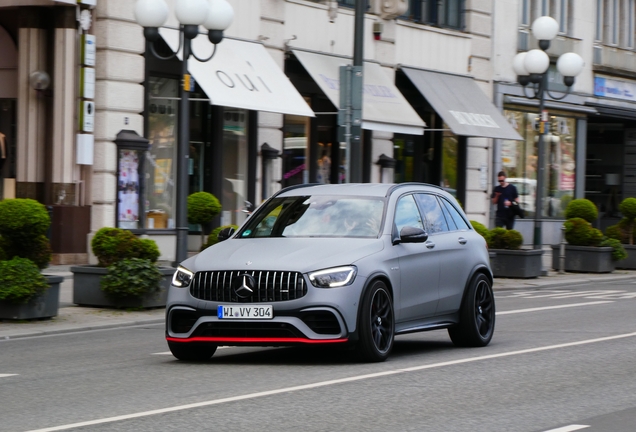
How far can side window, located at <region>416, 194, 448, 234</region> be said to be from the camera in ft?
39.3

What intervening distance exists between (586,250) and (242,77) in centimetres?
800

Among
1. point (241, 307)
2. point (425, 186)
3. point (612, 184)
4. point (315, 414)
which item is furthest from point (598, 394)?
point (612, 184)

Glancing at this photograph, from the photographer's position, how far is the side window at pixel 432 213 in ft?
39.3

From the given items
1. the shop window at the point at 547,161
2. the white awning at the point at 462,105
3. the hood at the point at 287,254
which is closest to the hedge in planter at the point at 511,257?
the white awning at the point at 462,105

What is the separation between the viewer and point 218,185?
26.0m

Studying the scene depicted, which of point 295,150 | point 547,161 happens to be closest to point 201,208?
point 295,150

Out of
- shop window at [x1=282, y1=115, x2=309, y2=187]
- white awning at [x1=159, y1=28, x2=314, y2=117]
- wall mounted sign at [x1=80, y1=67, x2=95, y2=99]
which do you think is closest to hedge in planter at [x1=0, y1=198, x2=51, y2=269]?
wall mounted sign at [x1=80, y1=67, x2=95, y2=99]

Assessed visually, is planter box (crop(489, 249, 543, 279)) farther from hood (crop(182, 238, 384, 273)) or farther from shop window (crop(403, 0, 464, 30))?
hood (crop(182, 238, 384, 273))

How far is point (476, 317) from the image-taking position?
40.0ft

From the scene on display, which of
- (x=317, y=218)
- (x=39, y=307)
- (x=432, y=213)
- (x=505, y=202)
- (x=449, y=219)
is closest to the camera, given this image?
(x=317, y=218)

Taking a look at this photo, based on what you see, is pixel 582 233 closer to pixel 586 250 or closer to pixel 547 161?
pixel 586 250

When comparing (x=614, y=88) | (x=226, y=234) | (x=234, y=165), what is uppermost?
(x=614, y=88)

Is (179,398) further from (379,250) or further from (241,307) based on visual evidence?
(379,250)

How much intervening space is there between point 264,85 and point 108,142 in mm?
3887
